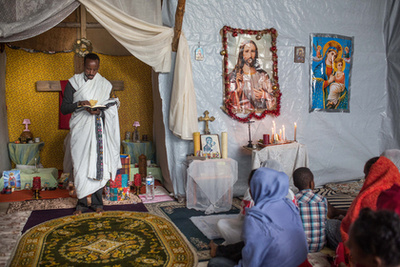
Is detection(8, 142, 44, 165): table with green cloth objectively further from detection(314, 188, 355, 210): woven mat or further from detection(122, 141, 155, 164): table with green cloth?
detection(314, 188, 355, 210): woven mat

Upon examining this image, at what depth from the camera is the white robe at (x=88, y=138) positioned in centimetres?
469

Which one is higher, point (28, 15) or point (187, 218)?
point (28, 15)

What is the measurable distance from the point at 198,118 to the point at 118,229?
2.07 meters

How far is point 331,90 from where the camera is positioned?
21.2 feet

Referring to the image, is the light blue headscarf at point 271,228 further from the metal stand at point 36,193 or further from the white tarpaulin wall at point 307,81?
the metal stand at point 36,193

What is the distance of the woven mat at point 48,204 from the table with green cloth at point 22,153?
6.92 feet

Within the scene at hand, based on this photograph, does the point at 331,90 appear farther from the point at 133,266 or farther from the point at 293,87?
the point at 133,266

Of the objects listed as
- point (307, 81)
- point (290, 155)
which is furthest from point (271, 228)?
point (307, 81)

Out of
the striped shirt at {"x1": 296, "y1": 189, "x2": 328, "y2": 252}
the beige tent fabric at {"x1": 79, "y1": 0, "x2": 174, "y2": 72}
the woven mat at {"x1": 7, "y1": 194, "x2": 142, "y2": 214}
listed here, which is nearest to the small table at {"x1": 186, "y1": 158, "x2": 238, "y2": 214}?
the woven mat at {"x1": 7, "y1": 194, "x2": 142, "y2": 214}

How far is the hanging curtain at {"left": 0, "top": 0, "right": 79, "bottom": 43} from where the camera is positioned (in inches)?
170

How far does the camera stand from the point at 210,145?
5387 mm

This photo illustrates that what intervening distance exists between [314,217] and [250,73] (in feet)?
10.0

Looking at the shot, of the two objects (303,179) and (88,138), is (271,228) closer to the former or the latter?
(303,179)

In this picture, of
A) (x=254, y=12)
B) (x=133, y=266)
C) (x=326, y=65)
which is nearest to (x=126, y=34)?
(x=254, y=12)
